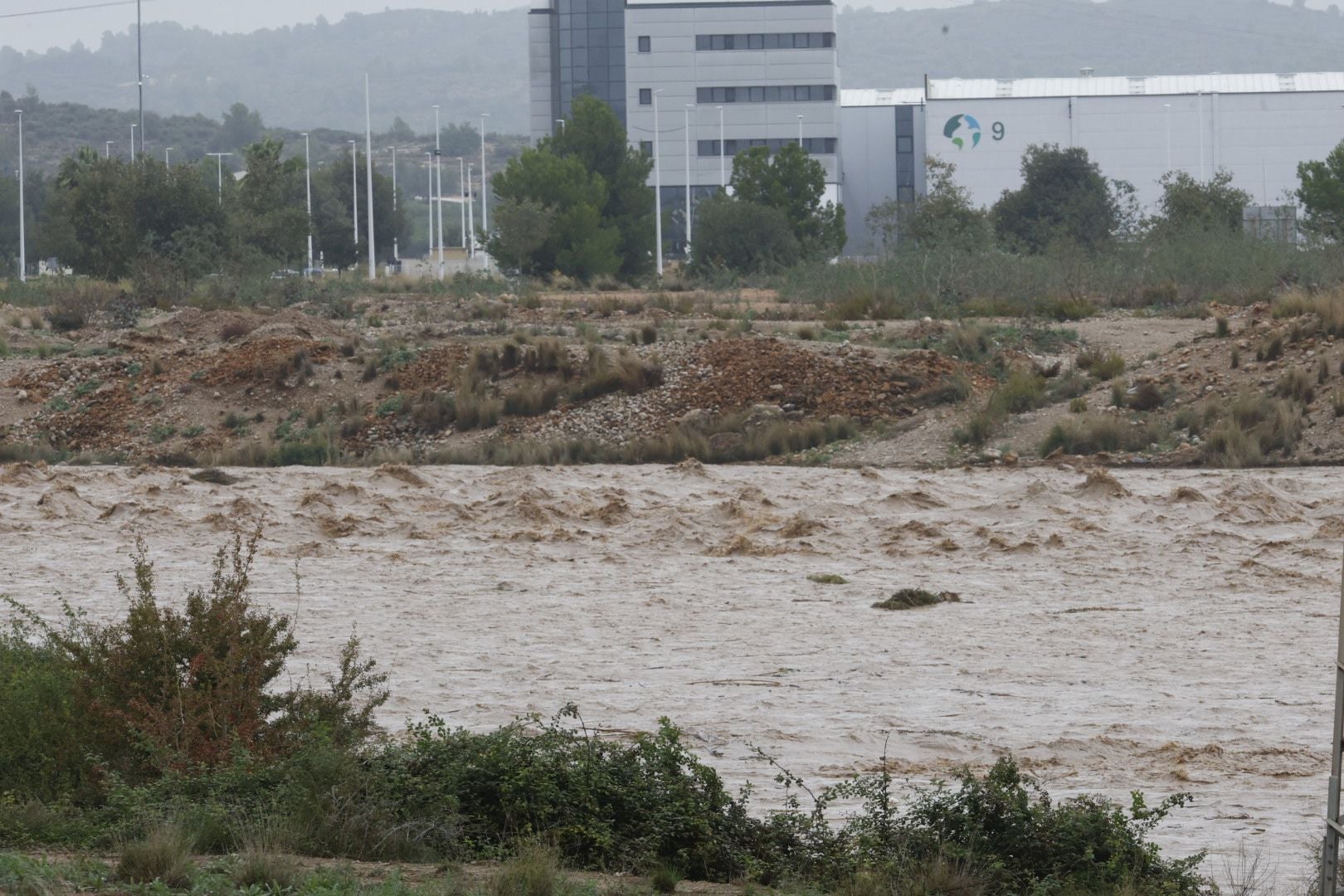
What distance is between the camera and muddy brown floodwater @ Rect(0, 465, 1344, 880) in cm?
1087

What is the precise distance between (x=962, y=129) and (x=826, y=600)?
269 ft

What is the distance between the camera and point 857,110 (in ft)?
355

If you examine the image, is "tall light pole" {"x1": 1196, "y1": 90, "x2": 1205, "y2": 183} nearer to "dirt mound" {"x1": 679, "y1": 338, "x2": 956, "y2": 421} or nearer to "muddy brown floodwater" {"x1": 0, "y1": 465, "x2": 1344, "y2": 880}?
"dirt mound" {"x1": 679, "y1": 338, "x2": 956, "y2": 421}

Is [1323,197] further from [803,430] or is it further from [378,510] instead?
[378,510]

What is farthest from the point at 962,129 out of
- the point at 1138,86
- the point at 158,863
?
the point at 158,863

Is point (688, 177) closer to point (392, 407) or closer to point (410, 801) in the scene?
point (392, 407)

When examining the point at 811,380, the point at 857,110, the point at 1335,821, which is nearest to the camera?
the point at 1335,821

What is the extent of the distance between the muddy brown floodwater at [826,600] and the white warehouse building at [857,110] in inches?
2433

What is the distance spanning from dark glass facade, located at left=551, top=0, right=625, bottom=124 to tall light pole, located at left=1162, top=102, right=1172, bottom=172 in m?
34.3

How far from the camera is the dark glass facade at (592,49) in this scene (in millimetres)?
107938

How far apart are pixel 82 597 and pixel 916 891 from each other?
40.2ft

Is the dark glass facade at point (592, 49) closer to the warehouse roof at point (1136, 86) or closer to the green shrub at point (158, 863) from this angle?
the warehouse roof at point (1136, 86)

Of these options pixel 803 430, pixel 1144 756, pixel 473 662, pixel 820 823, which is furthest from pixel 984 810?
pixel 803 430

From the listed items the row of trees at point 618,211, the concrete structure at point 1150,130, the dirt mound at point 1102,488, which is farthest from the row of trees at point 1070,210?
the dirt mound at point 1102,488
